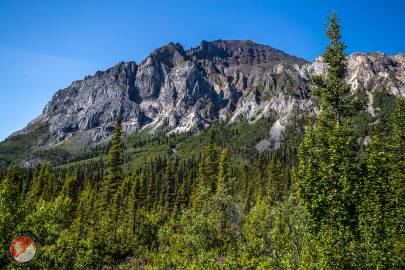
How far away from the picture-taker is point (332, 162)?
2592 cm

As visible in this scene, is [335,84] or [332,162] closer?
[332,162]

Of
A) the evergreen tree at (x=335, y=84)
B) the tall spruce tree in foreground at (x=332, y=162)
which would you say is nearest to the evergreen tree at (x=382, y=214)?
the tall spruce tree in foreground at (x=332, y=162)

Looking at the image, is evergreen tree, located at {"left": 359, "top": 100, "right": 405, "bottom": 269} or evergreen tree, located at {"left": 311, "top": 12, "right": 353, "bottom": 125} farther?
evergreen tree, located at {"left": 311, "top": 12, "right": 353, "bottom": 125}

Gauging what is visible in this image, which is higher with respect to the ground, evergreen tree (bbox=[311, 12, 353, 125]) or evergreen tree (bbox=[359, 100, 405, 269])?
evergreen tree (bbox=[311, 12, 353, 125])

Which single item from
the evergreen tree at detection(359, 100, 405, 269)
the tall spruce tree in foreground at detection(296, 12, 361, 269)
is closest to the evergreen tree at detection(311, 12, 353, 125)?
the tall spruce tree in foreground at detection(296, 12, 361, 269)

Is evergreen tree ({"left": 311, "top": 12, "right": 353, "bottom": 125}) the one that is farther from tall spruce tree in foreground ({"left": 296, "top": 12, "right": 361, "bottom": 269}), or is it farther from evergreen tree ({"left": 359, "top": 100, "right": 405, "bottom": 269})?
evergreen tree ({"left": 359, "top": 100, "right": 405, "bottom": 269})

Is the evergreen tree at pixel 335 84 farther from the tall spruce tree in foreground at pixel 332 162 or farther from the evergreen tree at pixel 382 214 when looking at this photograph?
the evergreen tree at pixel 382 214

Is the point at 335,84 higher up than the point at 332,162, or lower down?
higher up

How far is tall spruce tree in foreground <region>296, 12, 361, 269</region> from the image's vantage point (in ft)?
76.9

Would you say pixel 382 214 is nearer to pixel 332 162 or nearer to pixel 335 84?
pixel 332 162

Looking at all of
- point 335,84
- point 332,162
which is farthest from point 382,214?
point 335,84

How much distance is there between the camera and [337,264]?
15805mm

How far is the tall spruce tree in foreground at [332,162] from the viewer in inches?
923

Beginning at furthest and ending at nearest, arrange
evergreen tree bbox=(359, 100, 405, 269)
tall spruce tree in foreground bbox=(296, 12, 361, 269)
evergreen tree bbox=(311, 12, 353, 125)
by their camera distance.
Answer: evergreen tree bbox=(311, 12, 353, 125)
tall spruce tree in foreground bbox=(296, 12, 361, 269)
evergreen tree bbox=(359, 100, 405, 269)
